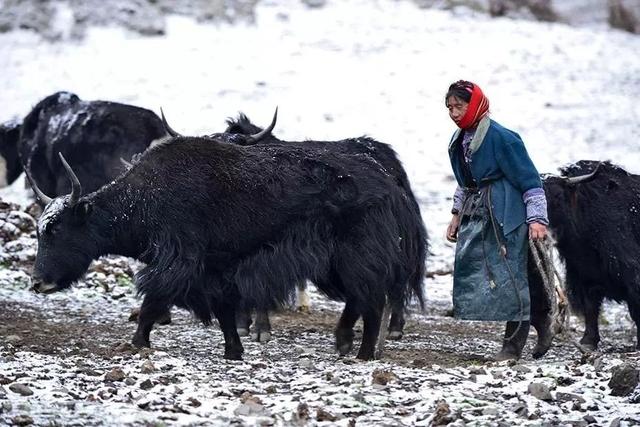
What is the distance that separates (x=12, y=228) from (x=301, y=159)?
14.8ft

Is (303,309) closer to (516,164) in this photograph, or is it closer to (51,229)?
(51,229)

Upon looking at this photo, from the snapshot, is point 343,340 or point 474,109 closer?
point 474,109

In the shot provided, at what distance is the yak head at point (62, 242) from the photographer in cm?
620

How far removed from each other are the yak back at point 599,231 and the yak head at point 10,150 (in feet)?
19.9

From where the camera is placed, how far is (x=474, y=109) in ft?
19.0

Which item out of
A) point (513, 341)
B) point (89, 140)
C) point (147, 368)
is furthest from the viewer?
point (89, 140)

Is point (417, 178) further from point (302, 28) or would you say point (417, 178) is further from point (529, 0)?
point (529, 0)

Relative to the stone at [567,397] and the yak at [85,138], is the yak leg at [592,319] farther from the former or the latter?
the yak at [85,138]

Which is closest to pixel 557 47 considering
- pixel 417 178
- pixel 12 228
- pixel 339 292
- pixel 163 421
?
pixel 417 178

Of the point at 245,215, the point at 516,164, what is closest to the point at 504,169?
the point at 516,164

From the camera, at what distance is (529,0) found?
20.7 metres

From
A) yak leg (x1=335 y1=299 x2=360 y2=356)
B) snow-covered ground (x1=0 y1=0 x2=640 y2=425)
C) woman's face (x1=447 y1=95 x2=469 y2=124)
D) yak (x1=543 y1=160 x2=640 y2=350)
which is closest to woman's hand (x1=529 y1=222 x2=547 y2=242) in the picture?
woman's face (x1=447 y1=95 x2=469 y2=124)

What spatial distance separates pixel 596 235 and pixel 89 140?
4730 millimetres

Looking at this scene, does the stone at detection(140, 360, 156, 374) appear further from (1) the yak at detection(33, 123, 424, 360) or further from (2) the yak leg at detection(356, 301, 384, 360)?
(2) the yak leg at detection(356, 301, 384, 360)
